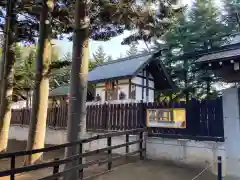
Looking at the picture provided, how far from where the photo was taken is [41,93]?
7168 mm

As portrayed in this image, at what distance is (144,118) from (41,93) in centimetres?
375

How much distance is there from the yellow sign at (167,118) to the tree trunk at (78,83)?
359 centimetres

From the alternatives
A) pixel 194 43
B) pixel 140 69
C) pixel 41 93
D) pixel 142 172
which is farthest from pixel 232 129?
pixel 194 43

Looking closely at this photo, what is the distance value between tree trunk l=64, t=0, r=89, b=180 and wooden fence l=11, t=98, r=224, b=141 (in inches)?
145

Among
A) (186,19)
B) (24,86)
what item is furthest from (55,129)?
(186,19)

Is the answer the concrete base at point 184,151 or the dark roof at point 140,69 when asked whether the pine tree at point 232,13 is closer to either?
the dark roof at point 140,69

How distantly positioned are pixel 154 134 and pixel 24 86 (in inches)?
425

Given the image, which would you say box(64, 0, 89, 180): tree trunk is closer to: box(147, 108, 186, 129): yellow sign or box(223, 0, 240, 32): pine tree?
box(147, 108, 186, 129): yellow sign

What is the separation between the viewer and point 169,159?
7406 mm

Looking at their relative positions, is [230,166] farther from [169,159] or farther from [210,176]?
[169,159]

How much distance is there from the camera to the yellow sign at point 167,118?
7.46 metres

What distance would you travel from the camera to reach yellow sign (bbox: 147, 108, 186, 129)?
746 cm

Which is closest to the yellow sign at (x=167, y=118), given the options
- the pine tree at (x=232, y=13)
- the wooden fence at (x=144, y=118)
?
the wooden fence at (x=144, y=118)

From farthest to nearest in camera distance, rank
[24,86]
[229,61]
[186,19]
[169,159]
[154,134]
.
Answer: [186,19], [24,86], [154,134], [169,159], [229,61]
